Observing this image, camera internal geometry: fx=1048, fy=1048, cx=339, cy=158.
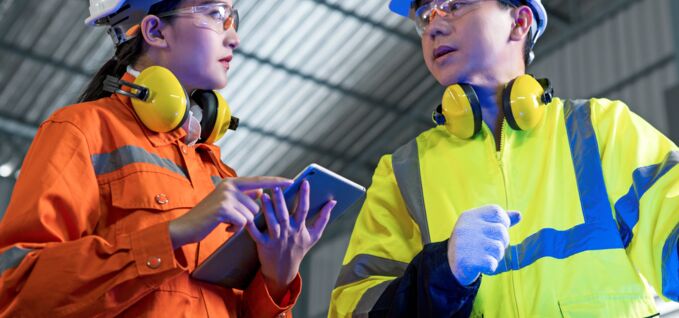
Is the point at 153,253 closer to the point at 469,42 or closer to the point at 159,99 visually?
the point at 159,99

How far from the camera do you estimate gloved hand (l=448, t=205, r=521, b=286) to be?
311 cm

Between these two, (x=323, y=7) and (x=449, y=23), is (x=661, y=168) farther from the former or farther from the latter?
(x=323, y=7)

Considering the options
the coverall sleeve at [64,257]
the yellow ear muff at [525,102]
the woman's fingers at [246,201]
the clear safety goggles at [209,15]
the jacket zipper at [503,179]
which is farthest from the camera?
the clear safety goggles at [209,15]

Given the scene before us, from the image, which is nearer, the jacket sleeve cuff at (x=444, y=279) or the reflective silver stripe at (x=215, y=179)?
the jacket sleeve cuff at (x=444, y=279)

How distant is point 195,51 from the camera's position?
3705mm

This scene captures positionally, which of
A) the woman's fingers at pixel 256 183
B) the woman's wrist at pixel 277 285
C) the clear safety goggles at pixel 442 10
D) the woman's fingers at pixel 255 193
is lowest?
the woman's wrist at pixel 277 285

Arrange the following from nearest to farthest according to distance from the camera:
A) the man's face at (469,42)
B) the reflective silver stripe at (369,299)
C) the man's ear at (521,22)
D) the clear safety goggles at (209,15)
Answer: the reflective silver stripe at (369,299) → the clear safety goggles at (209,15) → the man's face at (469,42) → the man's ear at (521,22)

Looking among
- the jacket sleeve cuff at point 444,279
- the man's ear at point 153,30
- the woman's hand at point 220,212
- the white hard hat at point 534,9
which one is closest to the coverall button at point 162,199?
the woman's hand at point 220,212

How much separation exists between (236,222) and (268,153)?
592 inches

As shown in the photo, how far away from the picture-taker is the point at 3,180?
57.8 ft

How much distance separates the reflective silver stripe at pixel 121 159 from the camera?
3207 millimetres

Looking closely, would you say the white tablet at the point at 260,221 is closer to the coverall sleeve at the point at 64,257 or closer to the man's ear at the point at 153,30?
the coverall sleeve at the point at 64,257

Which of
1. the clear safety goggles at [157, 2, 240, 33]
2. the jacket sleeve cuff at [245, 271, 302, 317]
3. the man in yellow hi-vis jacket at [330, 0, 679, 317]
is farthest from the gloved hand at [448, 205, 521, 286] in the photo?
the clear safety goggles at [157, 2, 240, 33]

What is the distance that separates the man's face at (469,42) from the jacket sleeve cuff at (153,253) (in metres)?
1.45
